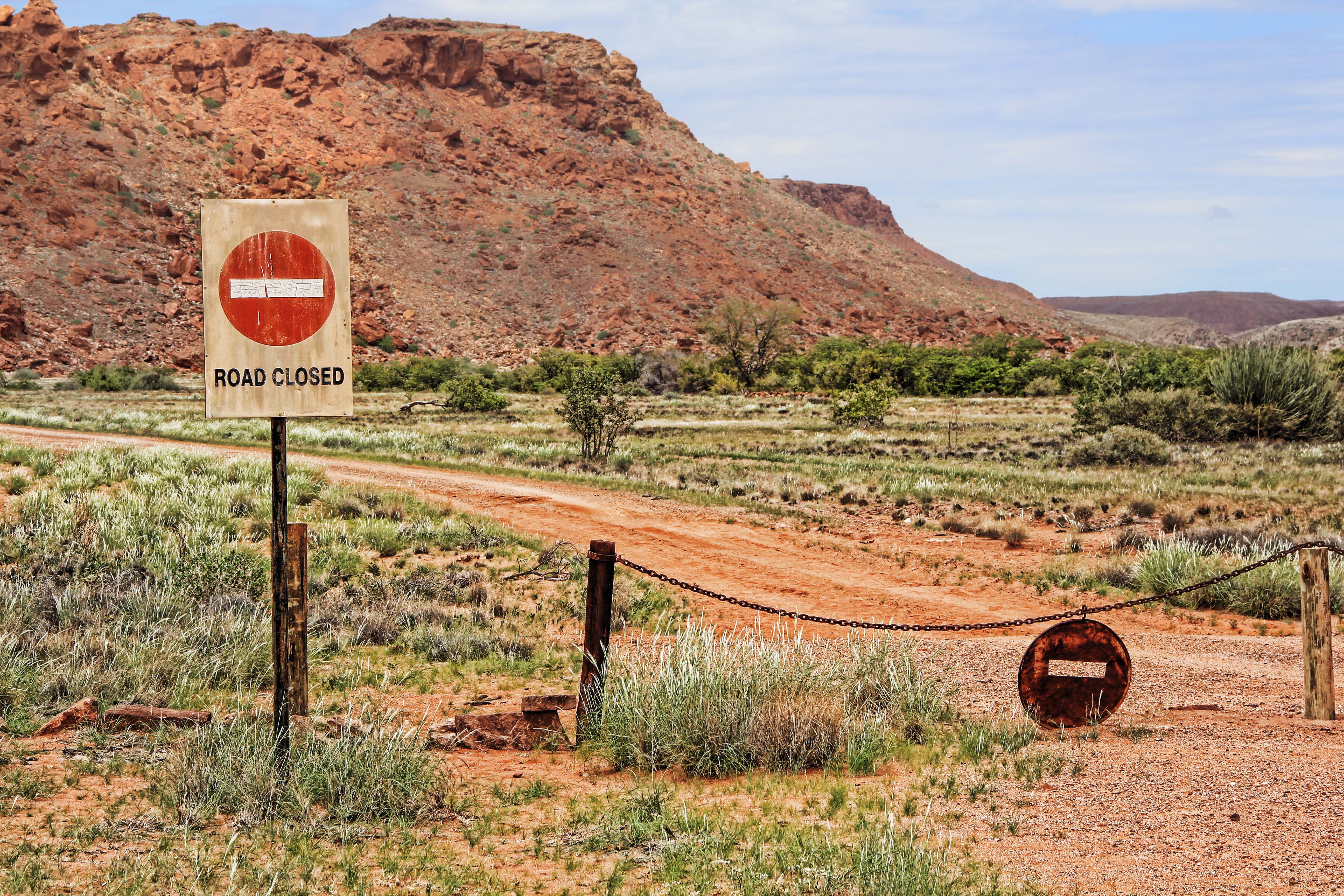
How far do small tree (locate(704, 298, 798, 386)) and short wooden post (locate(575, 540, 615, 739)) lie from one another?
5513 cm

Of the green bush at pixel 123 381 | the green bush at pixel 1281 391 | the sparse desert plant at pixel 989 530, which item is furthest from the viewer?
the green bush at pixel 123 381

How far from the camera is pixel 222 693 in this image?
7.59 m

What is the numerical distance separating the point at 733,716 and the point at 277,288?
3570 mm

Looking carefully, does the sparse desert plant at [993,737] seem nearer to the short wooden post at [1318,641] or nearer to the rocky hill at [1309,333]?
the short wooden post at [1318,641]

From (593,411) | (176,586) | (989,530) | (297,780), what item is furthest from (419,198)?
(297,780)

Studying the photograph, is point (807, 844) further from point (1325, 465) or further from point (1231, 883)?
point (1325, 465)

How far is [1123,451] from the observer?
2541cm

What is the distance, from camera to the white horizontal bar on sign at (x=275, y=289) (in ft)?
17.3

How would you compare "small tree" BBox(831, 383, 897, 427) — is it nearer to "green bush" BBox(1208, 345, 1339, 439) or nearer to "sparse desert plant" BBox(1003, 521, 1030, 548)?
"green bush" BBox(1208, 345, 1339, 439)

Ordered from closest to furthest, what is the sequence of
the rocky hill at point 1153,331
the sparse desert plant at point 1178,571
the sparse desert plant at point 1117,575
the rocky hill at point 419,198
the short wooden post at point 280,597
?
the short wooden post at point 280,597, the sparse desert plant at point 1178,571, the sparse desert plant at point 1117,575, the rocky hill at point 419,198, the rocky hill at point 1153,331

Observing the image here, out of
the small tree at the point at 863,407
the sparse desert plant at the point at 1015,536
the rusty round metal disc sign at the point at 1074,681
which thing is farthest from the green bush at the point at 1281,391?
the rusty round metal disc sign at the point at 1074,681

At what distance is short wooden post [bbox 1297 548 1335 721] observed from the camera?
22.4 feet

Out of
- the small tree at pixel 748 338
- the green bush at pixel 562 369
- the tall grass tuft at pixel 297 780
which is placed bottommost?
the tall grass tuft at pixel 297 780

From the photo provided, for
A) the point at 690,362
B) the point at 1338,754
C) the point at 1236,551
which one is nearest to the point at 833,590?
the point at 1236,551
